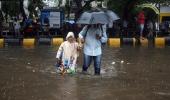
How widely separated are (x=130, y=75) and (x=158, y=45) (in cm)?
1331

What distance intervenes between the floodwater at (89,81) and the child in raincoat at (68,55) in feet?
0.92

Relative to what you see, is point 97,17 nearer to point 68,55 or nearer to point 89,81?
point 68,55

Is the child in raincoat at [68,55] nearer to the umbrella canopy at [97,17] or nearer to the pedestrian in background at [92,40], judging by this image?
the pedestrian in background at [92,40]

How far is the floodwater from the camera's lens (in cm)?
1043

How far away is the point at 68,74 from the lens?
45.5 ft

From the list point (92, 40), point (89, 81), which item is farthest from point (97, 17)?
point (89, 81)

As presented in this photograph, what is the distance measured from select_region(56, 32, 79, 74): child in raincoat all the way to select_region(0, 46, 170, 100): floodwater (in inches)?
11.1

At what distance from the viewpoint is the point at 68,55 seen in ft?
45.0

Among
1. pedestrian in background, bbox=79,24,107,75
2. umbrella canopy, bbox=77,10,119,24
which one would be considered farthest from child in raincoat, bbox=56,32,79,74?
umbrella canopy, bbox=77,10,119,24

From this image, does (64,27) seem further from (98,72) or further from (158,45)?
(98,72)

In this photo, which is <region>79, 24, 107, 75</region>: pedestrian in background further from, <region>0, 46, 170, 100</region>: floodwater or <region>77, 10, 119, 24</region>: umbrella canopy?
<region>0, 46, 170, 100</region>: floodwater

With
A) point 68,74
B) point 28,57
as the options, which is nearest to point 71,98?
point 68,74

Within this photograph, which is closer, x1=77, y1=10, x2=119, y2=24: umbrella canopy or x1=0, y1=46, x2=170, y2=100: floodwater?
x1=0, y1=46, x2=170, y2=100: floodwater

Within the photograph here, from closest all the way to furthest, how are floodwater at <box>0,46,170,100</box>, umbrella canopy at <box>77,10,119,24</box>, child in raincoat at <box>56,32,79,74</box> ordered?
1. floodwater at <box>0,46,170,100</box>
2. umbrella canopy at <box>77,10,119,24</box>
3. child in raincoat at <box>56,32,79,74</box>
